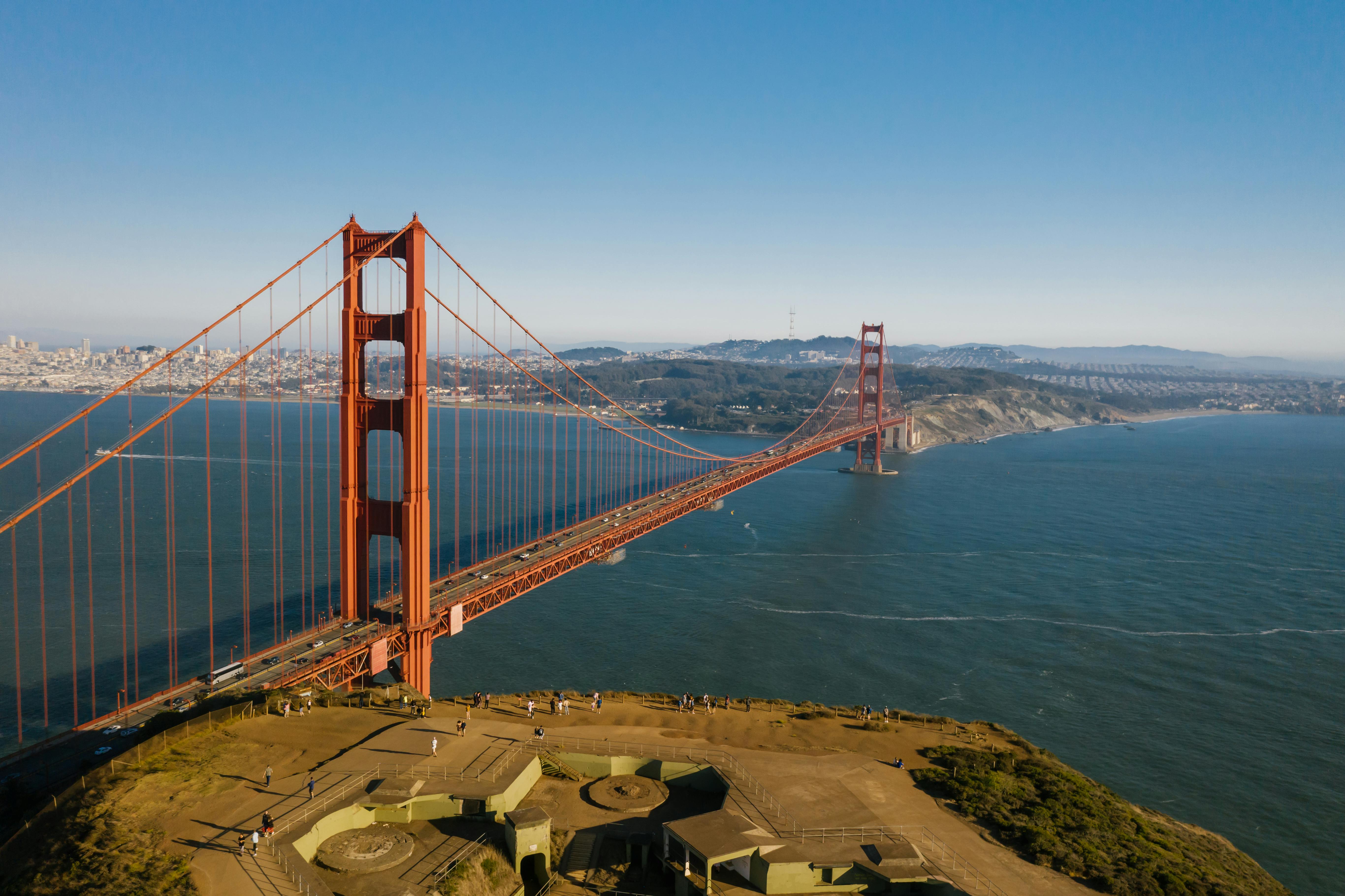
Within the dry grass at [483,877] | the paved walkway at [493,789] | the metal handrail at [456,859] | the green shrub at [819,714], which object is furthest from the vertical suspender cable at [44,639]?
the green shrub at [819,714]

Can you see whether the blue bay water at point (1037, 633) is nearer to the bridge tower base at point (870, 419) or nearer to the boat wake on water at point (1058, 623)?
the boat wake on water at point (1058, 623)

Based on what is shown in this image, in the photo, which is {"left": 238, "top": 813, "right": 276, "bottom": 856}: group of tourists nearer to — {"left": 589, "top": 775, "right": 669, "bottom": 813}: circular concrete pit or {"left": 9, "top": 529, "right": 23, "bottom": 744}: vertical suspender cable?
{"left": 589, "top": 775, "right": 669, "bottom": 813}: circular concrete pit

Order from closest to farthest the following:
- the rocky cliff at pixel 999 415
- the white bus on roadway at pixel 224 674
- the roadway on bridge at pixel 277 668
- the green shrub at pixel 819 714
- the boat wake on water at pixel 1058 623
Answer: the roadway on bridge at pixel 277 668 → the white bus on roadway at pixel 224 674 → the green shrub at pixel 819 714 → the boat wake on water at pixel 1058 623 → the rocky cliff at pixel 999 415

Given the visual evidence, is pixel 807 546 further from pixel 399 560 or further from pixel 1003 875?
pixel 1003 875

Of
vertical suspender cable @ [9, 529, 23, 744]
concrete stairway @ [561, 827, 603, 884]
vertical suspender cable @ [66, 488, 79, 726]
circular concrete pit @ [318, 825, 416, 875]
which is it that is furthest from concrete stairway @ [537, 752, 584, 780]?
vertical suspender cable @ [66, 488, 79, 726]

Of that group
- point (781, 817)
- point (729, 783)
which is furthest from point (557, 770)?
point (781, 817)
